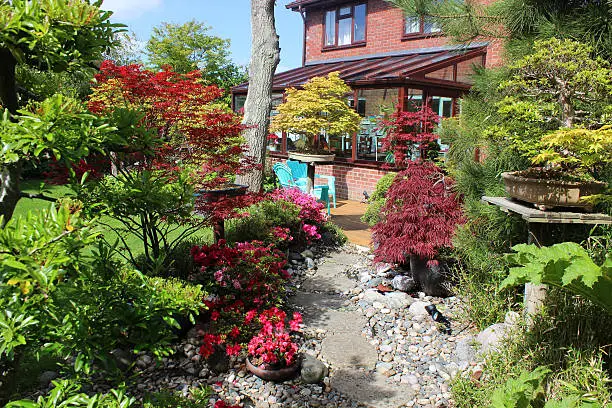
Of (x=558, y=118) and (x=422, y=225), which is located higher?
(x=558, y=118)

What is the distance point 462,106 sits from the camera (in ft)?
18.4

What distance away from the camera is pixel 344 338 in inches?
180

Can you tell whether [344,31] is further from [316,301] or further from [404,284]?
[316,301]

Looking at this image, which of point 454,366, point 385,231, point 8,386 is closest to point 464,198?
point 385,231

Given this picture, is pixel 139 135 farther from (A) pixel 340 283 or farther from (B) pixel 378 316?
(A) pixel 340 283

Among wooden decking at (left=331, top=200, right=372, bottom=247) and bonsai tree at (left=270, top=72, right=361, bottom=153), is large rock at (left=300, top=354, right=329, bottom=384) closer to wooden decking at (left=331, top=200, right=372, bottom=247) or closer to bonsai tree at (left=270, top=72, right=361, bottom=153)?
wooden decking at (left=331, top=200, right=372, bottom=247)

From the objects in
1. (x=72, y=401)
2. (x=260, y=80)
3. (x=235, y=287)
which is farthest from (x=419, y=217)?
(x=72, y=401)

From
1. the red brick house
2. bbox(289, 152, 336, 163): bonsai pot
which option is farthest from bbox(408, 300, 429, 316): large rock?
the red brick house

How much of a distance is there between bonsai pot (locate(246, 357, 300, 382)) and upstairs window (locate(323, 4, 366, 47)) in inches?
511

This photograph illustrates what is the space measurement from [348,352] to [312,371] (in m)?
0.59

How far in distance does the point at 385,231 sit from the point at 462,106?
170cm

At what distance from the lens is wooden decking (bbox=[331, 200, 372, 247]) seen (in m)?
8.12

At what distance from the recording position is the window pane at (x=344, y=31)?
15.6 m

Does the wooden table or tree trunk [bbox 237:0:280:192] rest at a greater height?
tree trunk [bbox 237:0:280:192]
